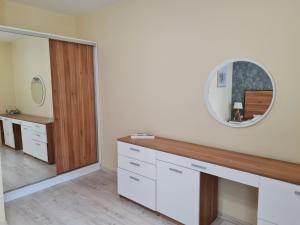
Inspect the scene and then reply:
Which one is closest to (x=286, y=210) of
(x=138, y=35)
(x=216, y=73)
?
(x=216, y=73)

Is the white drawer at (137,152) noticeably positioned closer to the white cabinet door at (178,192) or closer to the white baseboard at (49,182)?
the white cabinet door at (178,192)

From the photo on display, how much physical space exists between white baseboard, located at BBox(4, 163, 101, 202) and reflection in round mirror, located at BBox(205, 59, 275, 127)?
7.22 ft

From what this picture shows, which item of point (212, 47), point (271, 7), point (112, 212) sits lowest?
point (112, 212)

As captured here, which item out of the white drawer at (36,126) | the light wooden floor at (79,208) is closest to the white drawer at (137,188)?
the light wooden floor at (79,208)

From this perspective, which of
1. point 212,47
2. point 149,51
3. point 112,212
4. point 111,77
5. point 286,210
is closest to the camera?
point 286,210

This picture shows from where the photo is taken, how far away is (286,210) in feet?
4.92

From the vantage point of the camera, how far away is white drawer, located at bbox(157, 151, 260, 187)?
5.37 ft

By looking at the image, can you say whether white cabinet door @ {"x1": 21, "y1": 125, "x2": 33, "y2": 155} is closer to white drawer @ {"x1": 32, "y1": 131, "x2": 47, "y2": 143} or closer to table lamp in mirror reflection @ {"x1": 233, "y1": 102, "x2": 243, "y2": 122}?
white drawer @ {"x1": 32, "y1": 131, "x2": 47, "y2": 143}

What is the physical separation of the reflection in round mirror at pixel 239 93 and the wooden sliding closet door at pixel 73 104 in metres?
1.90

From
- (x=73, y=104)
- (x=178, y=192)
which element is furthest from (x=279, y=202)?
(x=73, y=104)

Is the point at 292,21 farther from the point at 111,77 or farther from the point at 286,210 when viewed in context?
the point at 111,77

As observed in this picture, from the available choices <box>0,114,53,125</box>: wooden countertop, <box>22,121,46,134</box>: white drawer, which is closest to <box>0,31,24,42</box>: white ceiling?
<box>0,114,53,125</box>: wooden countertop

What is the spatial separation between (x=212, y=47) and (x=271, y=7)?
1.88 ft

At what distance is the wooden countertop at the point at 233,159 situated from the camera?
1565 mm
